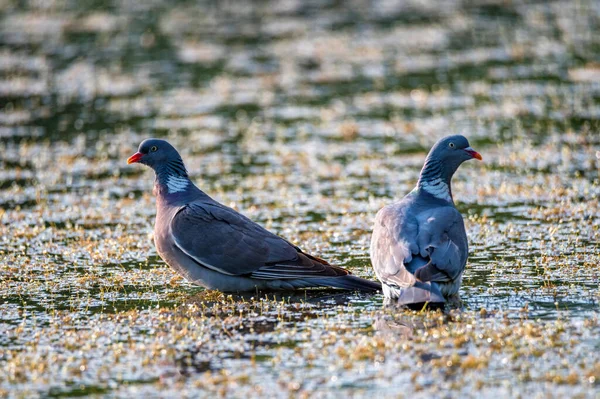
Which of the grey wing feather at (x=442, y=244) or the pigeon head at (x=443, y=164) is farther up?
the pigeon head at (x=443, y=164)

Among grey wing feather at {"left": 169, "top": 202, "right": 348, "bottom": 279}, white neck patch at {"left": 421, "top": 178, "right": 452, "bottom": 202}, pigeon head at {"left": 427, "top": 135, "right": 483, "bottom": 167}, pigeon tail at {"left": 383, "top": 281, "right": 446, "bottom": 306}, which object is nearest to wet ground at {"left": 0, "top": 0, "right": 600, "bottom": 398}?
pigeon tail at {"left": 383, "top": 281, "right": 446, "bottom": 306}

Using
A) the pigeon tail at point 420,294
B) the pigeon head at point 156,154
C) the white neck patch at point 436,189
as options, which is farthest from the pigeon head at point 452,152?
the pigeon head at point 156,154

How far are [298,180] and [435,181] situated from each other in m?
4.60

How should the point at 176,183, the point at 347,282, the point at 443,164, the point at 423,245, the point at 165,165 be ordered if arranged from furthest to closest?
1. the point at 165,165
2. the point at 176,183
3. the point at 443,164
4. the point at 347,282
5. the point at 423,245

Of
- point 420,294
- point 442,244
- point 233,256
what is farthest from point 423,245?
point 233,256

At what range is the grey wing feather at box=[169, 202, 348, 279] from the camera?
9.36 m

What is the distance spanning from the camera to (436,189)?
9.88m

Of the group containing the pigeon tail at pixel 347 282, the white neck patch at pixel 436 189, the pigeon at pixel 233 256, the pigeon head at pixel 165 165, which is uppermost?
the pigeon head at pixel 165 165

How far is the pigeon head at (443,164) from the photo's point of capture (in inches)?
389

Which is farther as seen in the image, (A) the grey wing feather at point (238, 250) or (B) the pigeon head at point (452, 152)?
(B) the pigeon head at point (452, 152)

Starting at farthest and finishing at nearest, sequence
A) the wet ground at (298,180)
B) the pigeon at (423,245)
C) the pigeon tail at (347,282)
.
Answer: the pigeon tail at (347,282) < the pigeon at (423,245) < the wet ground at (298,180)

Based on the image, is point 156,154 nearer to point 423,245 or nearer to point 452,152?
point 452,152

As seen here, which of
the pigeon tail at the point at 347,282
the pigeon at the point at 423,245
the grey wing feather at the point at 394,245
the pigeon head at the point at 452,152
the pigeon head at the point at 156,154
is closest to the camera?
the pigeon at the point at 423,245

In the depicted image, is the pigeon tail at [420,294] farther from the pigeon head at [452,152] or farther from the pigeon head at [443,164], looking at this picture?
the pigeon head at [452,152]
